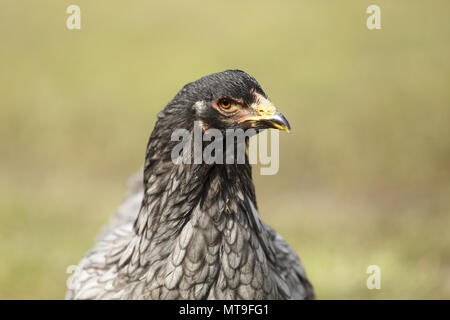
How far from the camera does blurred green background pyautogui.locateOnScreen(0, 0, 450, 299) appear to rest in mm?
6523

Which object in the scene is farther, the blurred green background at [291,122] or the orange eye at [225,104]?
the blurred green background at [291,122]

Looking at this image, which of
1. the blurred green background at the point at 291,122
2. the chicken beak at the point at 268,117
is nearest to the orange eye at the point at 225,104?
the chicken beak at the point at 268,117

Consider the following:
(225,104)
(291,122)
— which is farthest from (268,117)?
(291,122)

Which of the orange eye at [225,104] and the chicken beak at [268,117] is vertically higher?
the orange eye at [225,104]

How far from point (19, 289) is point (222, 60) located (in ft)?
18.7

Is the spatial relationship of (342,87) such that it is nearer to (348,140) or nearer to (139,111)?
(348,140)

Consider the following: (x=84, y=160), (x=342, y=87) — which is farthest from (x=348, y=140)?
(x=84, y=160)

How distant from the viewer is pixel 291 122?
9.07m

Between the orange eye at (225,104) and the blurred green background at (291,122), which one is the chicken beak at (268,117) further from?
the blurred green background at (291,122)

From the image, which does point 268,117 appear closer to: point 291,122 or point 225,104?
point 225,104

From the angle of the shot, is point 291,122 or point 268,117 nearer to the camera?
point 268,117

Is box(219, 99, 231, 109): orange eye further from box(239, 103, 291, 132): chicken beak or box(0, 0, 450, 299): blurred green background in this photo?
box(0, 0, 450, 299): blurred green background

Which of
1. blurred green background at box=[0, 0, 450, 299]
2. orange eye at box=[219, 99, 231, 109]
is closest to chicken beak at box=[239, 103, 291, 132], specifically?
orange eye at box=[219, 99, 231, 109]

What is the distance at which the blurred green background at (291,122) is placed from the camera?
6523mm
